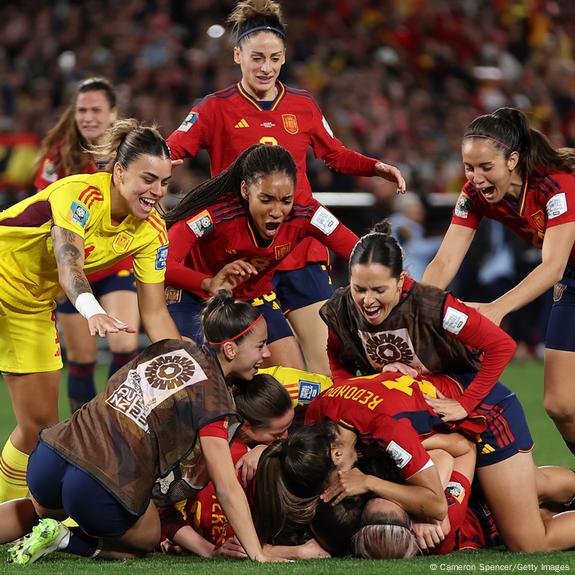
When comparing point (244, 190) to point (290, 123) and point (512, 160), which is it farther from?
point (512, 160)

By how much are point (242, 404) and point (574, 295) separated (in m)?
1.90

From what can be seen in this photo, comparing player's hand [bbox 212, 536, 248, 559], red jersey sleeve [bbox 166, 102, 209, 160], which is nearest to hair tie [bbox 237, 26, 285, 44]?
red jersey sleeve [bbox 166, 102, 209, 160]

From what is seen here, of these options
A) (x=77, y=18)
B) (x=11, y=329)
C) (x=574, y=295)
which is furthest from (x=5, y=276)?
(x=77, y=18)

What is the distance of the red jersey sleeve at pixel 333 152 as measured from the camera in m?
6.39

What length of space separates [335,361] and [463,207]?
1.14m

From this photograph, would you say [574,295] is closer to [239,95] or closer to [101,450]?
[239,95]

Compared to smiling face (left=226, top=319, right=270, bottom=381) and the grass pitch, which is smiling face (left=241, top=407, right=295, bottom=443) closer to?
smiling face (left=226, top=319, right=270, bottom=381)

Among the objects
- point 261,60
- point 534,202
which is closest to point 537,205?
point 534,202

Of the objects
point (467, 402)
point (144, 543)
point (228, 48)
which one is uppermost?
point (228, 48)

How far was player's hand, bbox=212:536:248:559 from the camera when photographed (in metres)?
4.51

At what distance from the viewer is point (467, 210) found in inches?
228

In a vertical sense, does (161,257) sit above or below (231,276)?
above

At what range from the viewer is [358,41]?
47.6ft

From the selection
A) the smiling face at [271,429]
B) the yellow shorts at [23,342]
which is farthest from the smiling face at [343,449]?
the yellow shorts at [23,342]
